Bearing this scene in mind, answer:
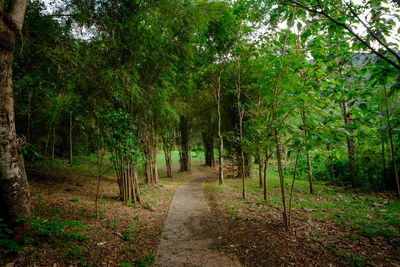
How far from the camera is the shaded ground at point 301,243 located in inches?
91.2

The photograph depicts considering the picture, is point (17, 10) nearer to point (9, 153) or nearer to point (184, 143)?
point (9, 153)

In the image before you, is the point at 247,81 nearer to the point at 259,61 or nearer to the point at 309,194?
the point at 259,61

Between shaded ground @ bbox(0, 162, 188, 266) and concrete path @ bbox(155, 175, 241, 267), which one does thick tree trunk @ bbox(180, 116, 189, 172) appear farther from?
concrete path @ bbox(155, 175, 241, 267)

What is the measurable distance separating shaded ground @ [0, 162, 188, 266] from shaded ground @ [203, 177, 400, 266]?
1.53 m

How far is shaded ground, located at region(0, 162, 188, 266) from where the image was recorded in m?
2.19

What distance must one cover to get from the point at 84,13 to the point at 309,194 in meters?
8.29

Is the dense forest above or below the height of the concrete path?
above

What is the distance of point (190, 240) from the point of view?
321cm

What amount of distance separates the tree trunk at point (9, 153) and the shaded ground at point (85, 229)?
0.82 ft

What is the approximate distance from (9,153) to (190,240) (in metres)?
3.02

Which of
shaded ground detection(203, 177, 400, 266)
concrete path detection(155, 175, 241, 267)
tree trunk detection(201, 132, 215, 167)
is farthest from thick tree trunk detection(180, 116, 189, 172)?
shaded ground detection(203, 177, 400, 266)

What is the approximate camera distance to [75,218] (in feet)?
11.1

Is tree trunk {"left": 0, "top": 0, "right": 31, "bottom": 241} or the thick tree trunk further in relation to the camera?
the thick tree trunk

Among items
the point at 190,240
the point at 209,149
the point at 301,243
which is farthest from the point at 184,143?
the point at 301,243
